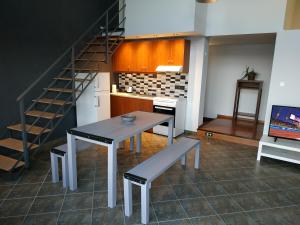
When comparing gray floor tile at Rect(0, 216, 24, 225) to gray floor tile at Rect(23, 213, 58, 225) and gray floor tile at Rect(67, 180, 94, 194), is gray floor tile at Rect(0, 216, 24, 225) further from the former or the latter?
gray floor tile at Rect(67, 180, 94, 194)

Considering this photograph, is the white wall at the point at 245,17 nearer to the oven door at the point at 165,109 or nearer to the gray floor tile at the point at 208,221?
the oven door at the point at 165,109

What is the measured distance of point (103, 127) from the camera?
288 centimetres

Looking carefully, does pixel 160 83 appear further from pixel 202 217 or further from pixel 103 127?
pixel 202 217

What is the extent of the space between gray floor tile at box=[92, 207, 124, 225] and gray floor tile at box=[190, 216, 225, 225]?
775mm

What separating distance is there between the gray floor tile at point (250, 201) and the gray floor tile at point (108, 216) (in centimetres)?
143

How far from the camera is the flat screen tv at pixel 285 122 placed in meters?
3.70

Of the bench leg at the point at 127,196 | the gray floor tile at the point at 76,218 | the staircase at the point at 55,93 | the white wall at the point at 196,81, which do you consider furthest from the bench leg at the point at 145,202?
the white wall at the point at 196,81

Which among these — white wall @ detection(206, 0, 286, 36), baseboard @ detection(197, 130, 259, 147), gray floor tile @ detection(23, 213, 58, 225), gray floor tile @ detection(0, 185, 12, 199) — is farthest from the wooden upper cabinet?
gray floor tile @ detection(23, 213, 58, 225)

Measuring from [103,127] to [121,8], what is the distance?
3360mm

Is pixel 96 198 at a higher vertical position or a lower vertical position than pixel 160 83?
lower

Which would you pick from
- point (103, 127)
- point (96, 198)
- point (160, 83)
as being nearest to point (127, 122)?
point (103, 127)

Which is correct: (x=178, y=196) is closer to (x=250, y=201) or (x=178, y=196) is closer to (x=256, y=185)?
(x=250, y=201)

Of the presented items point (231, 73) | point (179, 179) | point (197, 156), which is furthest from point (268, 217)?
point (231, 73)

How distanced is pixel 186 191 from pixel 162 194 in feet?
1.09
